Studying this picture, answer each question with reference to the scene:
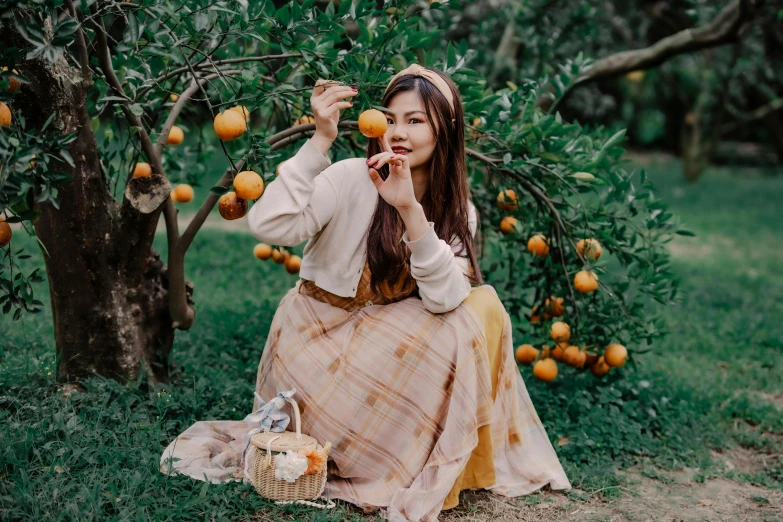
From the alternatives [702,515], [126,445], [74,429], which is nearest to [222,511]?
[126,445]

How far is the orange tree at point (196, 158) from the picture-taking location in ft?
7.32

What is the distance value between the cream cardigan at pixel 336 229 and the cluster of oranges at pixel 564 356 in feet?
2.17

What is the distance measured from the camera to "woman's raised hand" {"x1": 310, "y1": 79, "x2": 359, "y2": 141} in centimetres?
221

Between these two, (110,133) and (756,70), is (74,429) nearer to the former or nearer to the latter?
(110,133)

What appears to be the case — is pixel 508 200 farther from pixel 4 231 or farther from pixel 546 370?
pixel 4 231

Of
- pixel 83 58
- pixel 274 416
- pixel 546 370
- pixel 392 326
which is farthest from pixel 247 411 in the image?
pixel 83 58

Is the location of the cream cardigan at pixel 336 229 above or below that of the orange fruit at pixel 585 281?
above

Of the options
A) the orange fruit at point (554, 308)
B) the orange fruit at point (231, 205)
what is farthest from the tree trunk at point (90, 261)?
the orange fruit at point (554, 308)

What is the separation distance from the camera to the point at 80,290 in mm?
2703

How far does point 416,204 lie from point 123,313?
1.24 m

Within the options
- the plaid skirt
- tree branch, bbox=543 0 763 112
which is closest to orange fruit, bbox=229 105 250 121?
the plaid skirt

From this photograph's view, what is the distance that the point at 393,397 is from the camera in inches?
95.3

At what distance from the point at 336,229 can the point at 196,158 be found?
4.77ft

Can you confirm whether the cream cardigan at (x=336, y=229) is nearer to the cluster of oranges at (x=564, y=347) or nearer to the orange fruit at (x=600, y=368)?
the cluster of oranges at (x=564, y=347)
